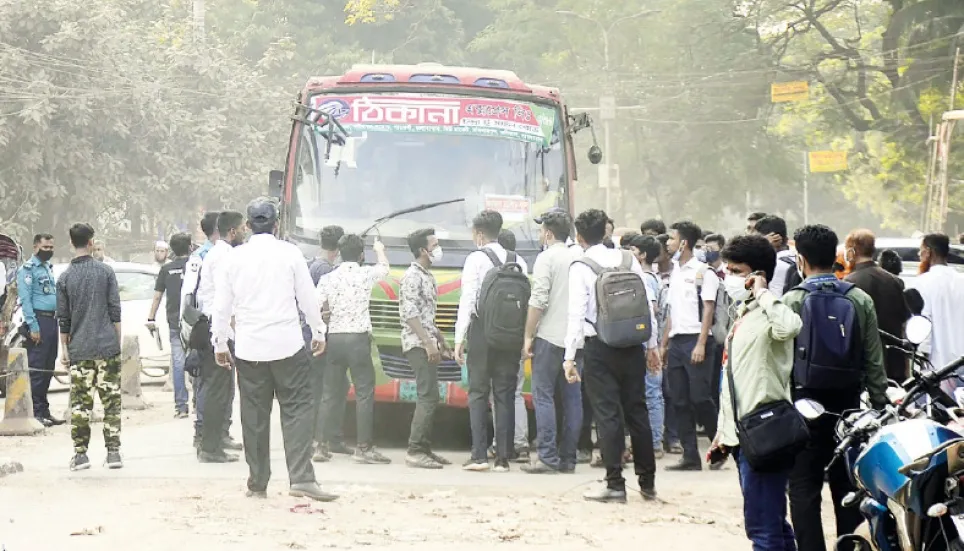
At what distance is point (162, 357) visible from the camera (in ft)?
61.5

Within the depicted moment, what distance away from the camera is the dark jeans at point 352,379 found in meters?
11.6

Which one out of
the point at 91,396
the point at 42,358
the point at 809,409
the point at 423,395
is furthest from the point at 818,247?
the point at 42,358

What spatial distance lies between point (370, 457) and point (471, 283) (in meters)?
1.68

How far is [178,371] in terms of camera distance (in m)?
14.8

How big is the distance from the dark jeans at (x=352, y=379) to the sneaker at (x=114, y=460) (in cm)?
172

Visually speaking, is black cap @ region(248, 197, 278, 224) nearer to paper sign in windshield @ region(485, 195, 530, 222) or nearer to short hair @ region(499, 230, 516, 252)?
short hair @ region(499, 230, 516, 252)

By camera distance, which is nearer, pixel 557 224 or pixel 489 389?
pixel 557 224

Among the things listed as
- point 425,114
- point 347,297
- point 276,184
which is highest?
point 425,114

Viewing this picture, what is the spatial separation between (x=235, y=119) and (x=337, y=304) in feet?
105

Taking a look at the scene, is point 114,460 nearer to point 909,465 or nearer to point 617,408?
point 617,408

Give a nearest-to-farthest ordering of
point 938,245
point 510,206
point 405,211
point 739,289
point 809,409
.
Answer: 1. point 809,409
2. point 739,289
3. point 938,245
4. point 405,211
5. point 510,206

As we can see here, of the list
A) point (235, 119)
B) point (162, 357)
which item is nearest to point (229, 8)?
point (235, 119)

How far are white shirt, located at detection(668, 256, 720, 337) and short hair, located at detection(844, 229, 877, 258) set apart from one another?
5.49 ft

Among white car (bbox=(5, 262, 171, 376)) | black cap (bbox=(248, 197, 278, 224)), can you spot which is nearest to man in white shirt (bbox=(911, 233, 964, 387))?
black cap (bbox=(248, 197, 278, 224))
